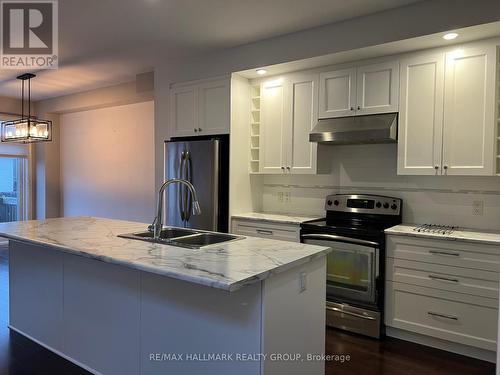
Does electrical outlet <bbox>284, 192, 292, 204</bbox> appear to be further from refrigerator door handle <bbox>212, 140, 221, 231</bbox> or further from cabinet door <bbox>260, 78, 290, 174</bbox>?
refrigerator door handle <bbox>212, 140, 221, 231</bbox>

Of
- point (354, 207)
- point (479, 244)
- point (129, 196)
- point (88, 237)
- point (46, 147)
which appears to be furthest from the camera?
point (46, 147)

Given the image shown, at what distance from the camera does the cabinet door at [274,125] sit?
3.76m

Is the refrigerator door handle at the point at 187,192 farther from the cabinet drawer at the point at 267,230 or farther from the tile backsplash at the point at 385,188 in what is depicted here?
the tile backsplash at the point at 385,188

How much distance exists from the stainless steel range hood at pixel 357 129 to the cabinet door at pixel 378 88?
0.07 m

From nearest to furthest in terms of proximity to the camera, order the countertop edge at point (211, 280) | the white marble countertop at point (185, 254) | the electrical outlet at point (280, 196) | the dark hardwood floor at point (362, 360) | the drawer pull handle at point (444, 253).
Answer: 1. the countertop edge at point (211, 280)
2. the white marble countertop at point (185, 254)
3. the dark hardwood floor at point (362, 360)
4. the drawer pull handle at point (444, 253)
5. the electrical outlet at point (280, 196)

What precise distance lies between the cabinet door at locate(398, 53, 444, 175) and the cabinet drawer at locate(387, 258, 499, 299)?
2.48 ft

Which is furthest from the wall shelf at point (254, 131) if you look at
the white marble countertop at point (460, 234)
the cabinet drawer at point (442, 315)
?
the cabinet drawer at point (442, 315)

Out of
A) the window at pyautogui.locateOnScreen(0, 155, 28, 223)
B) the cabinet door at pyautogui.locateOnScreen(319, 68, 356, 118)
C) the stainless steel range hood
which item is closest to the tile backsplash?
the stainless steel range hood

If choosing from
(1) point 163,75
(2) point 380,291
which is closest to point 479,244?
(2) point 380,291

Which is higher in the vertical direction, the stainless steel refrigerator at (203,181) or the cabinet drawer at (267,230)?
the stainless steel refrigerator at (203,181)

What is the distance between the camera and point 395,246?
2.89 metres

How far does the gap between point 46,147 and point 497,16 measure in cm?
683

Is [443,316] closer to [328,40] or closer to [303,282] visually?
[303,282]

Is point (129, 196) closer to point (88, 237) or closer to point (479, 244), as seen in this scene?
point (88, 237)
